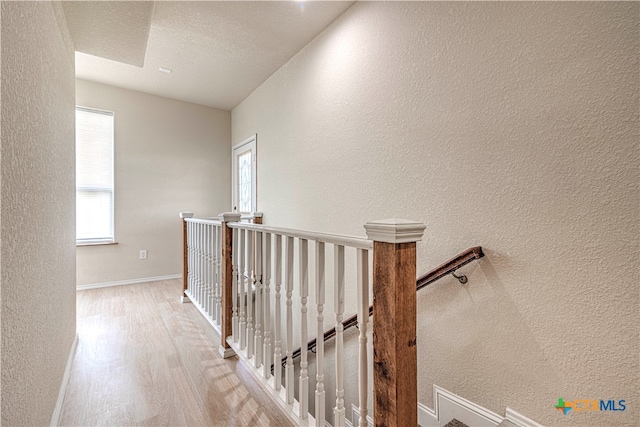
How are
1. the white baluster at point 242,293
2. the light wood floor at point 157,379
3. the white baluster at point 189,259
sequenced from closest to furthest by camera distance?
the light wood floor at point 157,379, the white baluster at point 242,293, the white baluster at point 189,259

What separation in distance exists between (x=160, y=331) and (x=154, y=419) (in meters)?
1.16

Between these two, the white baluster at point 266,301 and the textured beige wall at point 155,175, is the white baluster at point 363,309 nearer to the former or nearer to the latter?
the white baluster at point 266,301

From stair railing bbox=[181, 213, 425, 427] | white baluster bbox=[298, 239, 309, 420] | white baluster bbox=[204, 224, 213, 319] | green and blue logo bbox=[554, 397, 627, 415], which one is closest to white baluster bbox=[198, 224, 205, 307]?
white baluster bbox=[204, 224, 213, 319]

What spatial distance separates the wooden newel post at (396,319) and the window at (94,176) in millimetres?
4471

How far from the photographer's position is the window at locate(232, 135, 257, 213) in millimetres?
4249

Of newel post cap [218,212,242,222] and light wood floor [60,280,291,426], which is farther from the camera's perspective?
newel post cap [218,212,242,222]

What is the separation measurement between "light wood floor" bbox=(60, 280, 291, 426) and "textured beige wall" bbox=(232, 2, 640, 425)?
1.15 m

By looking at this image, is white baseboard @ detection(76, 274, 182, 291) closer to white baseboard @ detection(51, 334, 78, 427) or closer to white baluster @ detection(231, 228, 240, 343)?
white baseboard @ detection(51, 334, 78, 427)

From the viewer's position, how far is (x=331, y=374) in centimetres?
266

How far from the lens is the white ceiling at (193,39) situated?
1989mm

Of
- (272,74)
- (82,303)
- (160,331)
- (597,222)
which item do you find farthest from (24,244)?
(272,74)

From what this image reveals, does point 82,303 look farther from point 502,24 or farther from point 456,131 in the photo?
point 502,24

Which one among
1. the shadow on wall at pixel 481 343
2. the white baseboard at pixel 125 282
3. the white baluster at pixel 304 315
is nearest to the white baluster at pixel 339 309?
the white baluster at pixel 304 315

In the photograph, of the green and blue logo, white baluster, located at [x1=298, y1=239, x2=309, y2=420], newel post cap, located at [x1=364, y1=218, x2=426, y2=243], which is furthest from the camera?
white baluster, located at [x1=298, y1=239, x2=309, y2=420]
